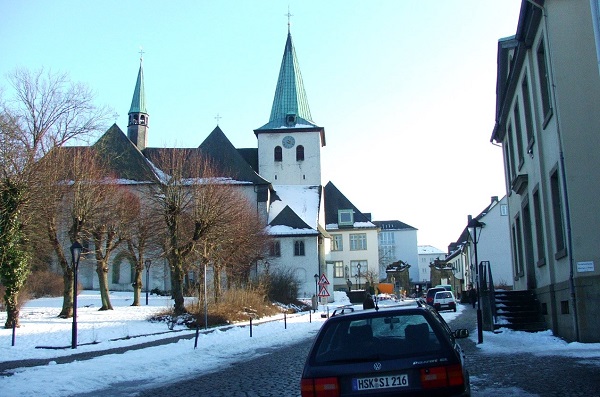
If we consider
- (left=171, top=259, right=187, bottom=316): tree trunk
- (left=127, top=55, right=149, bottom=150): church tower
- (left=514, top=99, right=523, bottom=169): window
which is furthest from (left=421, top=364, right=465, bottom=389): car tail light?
(left=127, top=55, right=149, bottom=150): church tower

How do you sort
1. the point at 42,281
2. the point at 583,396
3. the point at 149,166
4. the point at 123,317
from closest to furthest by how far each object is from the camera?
the point at 583,396, the point at 123,317, the point at 42,281, the point at 149,166

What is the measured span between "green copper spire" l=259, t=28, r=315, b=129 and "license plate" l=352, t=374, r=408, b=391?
63300mm

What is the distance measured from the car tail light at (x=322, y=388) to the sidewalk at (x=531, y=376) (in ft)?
13.5

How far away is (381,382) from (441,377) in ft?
1.79

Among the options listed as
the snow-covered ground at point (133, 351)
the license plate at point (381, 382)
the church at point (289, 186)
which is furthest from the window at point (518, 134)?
the church at point (289, 186)

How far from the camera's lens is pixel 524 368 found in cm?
1155

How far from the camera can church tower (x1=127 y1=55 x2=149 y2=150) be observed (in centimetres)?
7056

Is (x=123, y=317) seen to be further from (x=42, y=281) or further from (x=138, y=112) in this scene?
(x=138, y=112)

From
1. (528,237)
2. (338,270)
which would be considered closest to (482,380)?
(528,237)

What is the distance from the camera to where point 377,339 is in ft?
19.6

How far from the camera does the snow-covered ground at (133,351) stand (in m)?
12.4

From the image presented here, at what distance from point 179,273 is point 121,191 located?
1041cm

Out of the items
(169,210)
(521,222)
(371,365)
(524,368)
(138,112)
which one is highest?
(138,112)

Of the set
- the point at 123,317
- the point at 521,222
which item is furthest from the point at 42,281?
the point at 521,222
